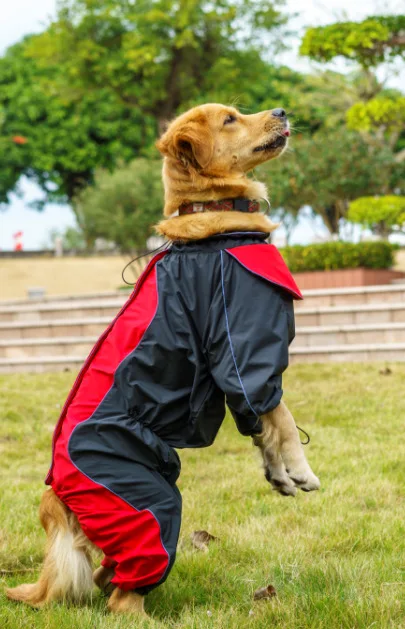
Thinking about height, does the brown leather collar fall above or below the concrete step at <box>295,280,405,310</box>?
above

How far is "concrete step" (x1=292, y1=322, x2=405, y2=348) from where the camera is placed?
10.7 meters

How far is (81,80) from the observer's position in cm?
3064

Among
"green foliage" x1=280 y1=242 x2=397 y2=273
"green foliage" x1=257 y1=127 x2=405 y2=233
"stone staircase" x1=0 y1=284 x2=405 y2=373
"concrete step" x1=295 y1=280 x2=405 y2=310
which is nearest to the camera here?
"stone staircase" x1=0 y1=284 x2=405 y2=373

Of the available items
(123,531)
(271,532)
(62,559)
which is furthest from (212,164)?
(271,532)

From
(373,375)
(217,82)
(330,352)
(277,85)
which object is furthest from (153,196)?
(373,375)

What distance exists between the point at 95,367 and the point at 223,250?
2.28 feet

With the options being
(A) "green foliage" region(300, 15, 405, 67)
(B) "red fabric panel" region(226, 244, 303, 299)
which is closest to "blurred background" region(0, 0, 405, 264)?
(A) "green foliage" region(300, 15, 405, 67)

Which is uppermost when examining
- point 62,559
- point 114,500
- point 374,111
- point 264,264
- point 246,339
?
point 374,111

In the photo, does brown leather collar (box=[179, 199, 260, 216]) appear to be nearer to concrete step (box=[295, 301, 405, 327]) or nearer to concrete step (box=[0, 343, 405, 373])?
concrete step (box=[0, 343, 405, 373])

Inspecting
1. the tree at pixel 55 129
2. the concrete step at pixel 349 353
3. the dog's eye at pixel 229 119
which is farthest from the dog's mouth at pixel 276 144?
the tree at pixel 55 129

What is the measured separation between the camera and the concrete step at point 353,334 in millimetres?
10664

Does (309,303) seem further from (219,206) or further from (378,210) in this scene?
(219,206)

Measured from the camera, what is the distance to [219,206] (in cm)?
311

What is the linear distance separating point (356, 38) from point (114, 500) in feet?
38.3
